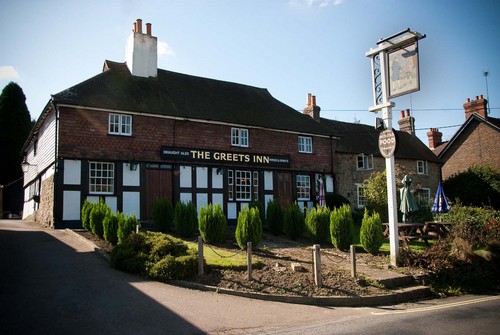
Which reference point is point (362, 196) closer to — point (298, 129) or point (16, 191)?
point (298, 129)

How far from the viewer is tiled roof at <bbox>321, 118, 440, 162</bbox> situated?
98.7 feet

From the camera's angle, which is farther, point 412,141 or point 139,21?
point 412,141

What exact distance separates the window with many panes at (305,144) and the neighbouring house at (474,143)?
16.1 metres

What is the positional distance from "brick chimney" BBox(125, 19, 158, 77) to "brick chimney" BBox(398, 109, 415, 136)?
2520 centimetres

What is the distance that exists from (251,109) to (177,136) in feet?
20.0

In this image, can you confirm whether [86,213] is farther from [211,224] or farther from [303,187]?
[303,187]

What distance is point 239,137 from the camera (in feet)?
75.6

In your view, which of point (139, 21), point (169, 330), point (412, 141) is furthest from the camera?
point (412, 141)

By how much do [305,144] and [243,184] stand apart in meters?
5.35

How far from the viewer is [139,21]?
892 inches

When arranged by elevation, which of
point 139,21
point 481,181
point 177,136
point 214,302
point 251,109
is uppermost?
point 139,21

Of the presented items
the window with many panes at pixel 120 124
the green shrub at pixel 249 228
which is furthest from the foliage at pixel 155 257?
the window with many panes at pixel 120 124

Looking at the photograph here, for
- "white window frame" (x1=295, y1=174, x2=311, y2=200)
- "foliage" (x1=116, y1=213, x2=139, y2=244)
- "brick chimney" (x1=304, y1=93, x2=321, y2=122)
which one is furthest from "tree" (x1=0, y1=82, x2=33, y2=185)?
"foliage" (x1=116, y1=213, x2=139, y2=244)

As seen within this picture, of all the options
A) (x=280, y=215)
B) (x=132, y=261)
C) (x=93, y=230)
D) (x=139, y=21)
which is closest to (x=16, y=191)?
(x=139, y=21)
